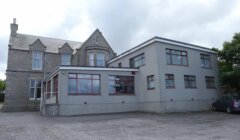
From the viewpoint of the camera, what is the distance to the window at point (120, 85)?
2098cm

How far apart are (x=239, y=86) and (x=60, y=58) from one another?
23.4m

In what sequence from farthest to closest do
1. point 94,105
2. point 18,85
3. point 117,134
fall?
point 18,85
point 94,105
point 117,134

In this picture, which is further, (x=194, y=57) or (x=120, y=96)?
(x=194, y=57)

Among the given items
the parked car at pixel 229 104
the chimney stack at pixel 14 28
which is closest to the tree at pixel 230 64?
the parked car at pixel 229 104

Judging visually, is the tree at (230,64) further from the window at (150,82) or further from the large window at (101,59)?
the large window at (101,59)

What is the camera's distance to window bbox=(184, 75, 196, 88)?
2152 cm

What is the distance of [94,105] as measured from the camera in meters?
19.7

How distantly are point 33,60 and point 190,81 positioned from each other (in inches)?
809

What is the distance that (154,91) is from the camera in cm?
2000

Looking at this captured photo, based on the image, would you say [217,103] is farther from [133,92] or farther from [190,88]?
[133,92]

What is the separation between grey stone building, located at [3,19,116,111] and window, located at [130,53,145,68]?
658 centimetres

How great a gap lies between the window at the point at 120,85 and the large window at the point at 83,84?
1.43 metres

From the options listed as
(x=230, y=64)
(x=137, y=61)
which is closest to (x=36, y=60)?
(x=137, y=61)

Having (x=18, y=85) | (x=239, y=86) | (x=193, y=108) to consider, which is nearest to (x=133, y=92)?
(x=193, y=108)
